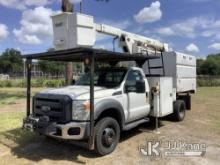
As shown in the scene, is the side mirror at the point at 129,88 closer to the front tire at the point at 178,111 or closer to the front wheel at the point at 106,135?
the front wheel at the point at 106,135

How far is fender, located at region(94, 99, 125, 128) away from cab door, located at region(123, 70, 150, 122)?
342 millimetres

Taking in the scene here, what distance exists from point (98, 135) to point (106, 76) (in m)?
2.04

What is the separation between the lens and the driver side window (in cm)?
711

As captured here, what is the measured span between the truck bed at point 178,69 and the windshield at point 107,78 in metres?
3.24

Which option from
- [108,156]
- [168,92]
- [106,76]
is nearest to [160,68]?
[168,92]

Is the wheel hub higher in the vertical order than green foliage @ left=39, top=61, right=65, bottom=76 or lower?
lower

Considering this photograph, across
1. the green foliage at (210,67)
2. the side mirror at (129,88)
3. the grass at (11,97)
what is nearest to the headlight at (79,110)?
the side mirror at (129,88)

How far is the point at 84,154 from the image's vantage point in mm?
6184

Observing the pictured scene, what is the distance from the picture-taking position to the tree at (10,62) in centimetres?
9524

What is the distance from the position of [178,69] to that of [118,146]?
182 inches

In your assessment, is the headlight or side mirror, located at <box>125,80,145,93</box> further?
side mirror, located at <box>125,80,145,93</box>

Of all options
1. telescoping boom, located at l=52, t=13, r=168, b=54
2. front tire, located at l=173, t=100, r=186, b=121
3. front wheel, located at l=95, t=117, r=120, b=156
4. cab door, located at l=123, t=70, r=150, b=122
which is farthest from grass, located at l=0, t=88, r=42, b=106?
front wheel, located at l=95, t=117, r=120, b=156

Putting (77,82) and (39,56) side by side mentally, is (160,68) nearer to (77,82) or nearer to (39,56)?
(77,82)

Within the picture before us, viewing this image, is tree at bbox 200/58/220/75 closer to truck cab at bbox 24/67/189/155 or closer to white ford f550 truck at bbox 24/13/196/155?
white ford f550 truck at bbox 24/13/196/155
